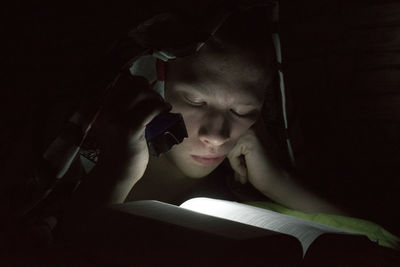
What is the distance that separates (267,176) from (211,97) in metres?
0.41

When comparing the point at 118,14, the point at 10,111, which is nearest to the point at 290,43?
the point at 118,14

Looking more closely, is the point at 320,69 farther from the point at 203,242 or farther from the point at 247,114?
the point at 203,242

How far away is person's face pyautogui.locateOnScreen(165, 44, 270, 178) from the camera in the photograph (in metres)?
1.08

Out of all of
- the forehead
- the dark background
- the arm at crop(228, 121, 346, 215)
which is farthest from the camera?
the dark background

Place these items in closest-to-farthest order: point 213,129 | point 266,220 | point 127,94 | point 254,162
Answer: point 266,220 < point 127,94 < point 213,129 < point 254,162

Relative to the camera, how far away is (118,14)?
170 cm

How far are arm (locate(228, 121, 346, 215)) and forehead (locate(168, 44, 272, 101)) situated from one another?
0.27 meters

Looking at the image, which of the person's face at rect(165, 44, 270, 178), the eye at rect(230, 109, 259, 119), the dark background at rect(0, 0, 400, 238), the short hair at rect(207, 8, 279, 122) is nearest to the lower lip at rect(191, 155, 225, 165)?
the person's face at rect(165, 44, 270, 178)

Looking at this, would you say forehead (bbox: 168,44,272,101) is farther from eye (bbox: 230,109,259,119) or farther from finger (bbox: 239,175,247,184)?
finger (bbox: 239,175,247,184)

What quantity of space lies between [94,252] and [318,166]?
1.25m

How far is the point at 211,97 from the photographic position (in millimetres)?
1086

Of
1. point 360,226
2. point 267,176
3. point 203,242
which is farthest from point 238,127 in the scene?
point 203,242

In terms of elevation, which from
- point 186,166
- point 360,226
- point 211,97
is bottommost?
point 360,226

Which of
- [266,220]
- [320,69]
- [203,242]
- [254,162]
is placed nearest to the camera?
[203,242]
